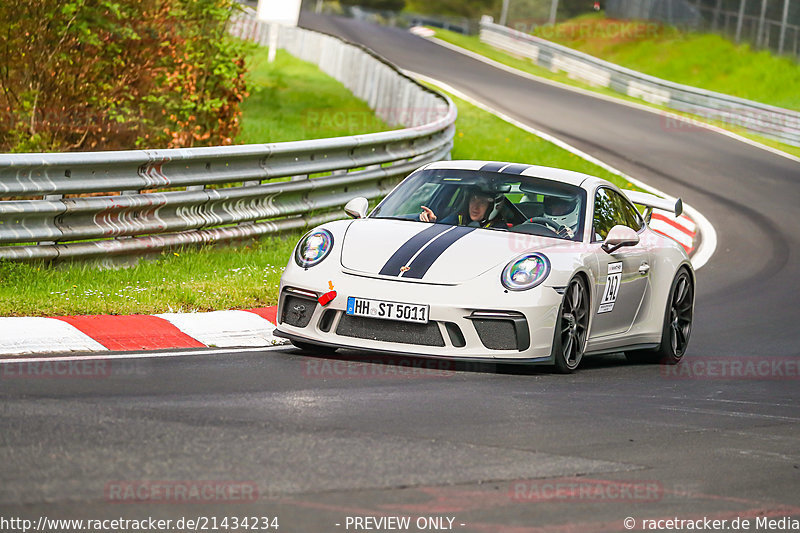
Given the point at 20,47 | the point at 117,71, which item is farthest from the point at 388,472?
the point at 117,71

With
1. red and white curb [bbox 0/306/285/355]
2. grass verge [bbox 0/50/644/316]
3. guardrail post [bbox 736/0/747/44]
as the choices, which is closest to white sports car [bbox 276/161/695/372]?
red and white curb [bbox 0/306/285/355]

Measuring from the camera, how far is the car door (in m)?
8.66

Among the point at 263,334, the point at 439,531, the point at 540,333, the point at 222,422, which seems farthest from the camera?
the point at 263,334

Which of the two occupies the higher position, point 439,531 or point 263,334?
point 439,531

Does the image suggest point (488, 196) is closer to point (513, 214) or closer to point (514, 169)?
point (513, 214)

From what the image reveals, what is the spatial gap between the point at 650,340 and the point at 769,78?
112 ft

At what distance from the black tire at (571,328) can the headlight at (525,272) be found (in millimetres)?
216

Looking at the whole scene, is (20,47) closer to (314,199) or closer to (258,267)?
(314,199)

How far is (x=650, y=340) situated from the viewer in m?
9.52

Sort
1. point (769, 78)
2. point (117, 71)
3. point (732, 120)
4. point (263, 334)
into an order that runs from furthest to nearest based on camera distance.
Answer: point (769, 78) < point (732, 120) < point (117, 71) < point (263, 334)

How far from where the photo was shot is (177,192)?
10766 mm

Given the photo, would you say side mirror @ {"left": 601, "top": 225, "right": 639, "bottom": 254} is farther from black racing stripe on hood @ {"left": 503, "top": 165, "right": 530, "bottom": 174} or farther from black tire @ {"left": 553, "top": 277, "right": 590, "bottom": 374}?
black racing stripe on hood @ {"left": 503, "top": 165, "right": 530, "bottom": 174}

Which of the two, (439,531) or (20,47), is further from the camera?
(20,47)

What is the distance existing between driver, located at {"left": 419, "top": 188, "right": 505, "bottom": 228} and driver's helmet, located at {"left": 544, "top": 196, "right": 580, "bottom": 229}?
1.21 feet
